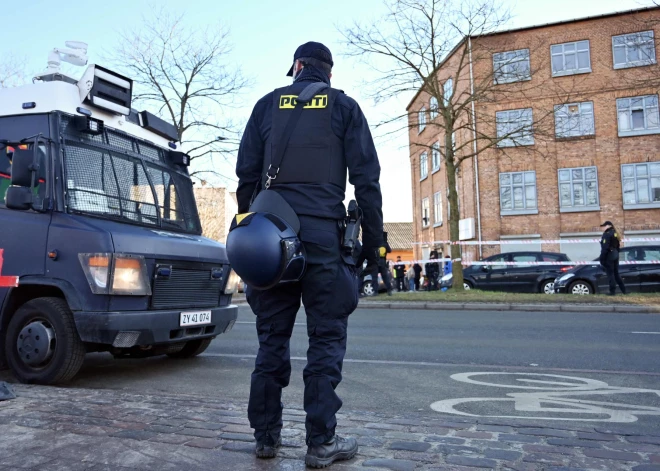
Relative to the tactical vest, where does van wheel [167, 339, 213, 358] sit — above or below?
below

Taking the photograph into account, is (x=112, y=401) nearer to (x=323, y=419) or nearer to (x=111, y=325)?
(x=111, y=325)

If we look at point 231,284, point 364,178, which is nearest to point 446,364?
point 231,284

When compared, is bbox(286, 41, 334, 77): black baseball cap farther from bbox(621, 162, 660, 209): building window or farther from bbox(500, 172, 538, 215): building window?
bbox(621, 162, 660, 209): building window

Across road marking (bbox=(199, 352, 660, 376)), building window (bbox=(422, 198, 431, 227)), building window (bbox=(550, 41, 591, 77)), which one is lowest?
road marking (bbox=(199, 352, 660, 376))

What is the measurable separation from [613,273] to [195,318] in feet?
48.3

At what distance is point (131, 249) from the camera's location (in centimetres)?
566

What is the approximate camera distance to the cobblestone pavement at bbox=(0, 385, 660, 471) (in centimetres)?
304

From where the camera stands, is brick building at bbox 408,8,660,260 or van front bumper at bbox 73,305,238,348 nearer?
van front bumper at bbox 73,305,238,348

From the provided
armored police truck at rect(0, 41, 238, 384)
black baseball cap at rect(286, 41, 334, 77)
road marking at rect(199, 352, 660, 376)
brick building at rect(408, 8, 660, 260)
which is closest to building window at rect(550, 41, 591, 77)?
brick building at rect(408, 8, 660, 260)

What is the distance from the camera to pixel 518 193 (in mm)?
31094

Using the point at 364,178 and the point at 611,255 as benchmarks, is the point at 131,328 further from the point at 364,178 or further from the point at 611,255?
the point at 611,255

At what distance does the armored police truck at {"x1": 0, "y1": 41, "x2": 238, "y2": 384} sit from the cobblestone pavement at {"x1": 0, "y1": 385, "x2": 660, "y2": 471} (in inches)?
50.5

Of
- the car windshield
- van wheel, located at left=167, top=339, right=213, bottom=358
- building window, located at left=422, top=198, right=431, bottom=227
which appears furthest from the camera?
building window, located at left=422, top=198, right=431, bottom=227

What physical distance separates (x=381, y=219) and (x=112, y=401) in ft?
8.73
